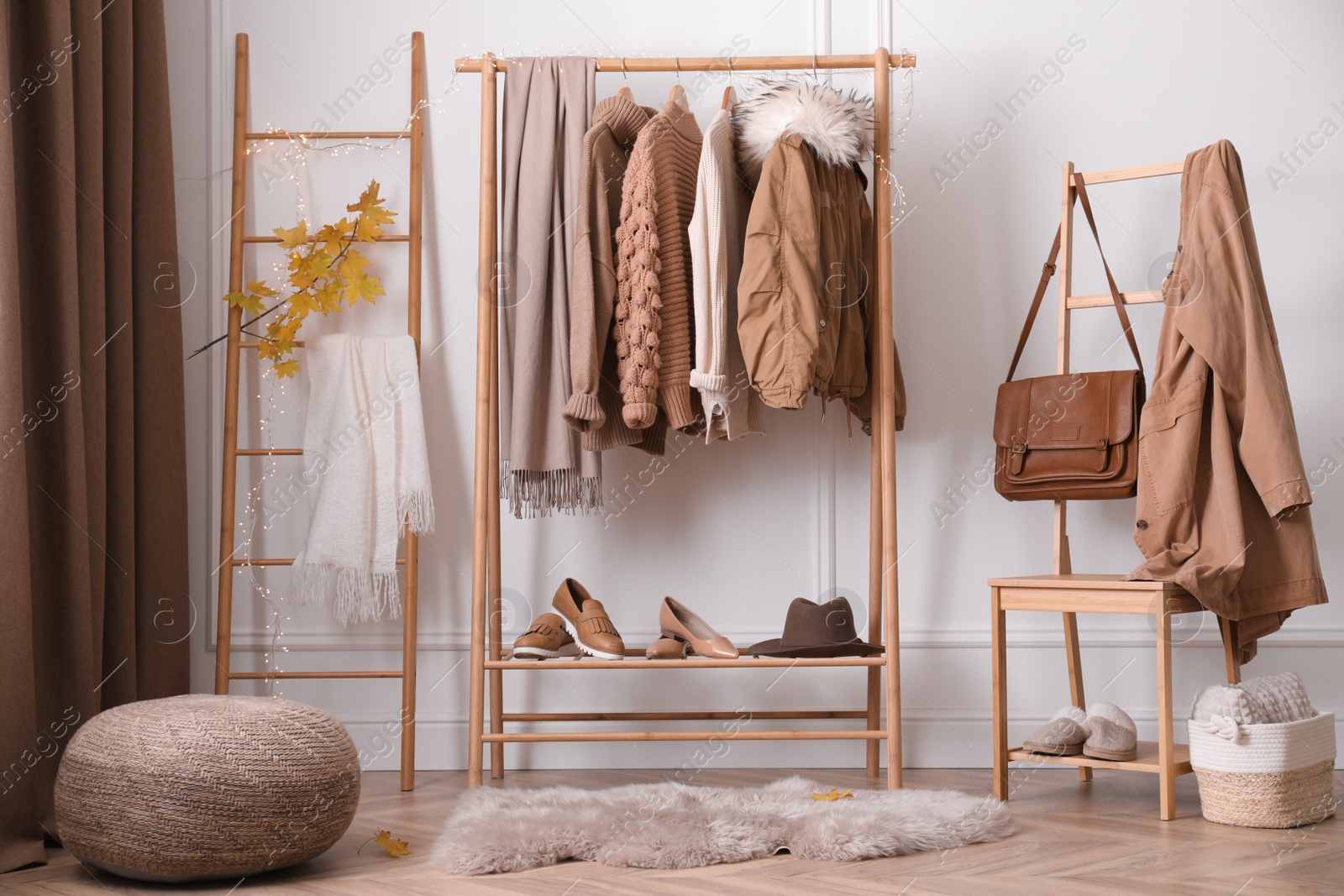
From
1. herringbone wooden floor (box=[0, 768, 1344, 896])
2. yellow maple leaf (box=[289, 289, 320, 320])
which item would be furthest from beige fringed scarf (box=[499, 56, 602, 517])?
herringbone wooden floor (box=[0, 768, 1344, 896])

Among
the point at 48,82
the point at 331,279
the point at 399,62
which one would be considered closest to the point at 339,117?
the point at 399,62

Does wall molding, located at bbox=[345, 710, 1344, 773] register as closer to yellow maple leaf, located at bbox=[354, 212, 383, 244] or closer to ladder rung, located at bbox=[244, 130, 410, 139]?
yellow maple leaf, located at bbox=[354, 212, 383, 244]

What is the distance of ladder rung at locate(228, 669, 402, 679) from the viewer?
263 cm

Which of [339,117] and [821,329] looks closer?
[821,329]

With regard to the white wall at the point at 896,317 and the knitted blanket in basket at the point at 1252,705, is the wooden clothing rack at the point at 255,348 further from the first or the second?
the knitted blanket in basket at the point at 1252,705

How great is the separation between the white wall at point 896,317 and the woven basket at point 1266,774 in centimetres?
62

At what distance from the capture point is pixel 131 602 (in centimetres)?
235

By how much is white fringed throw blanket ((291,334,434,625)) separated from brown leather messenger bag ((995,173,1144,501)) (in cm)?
138

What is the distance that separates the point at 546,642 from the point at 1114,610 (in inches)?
46.4

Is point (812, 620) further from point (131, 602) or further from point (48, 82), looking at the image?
point (48, 82)

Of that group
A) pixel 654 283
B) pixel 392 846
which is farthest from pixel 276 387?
pixel 392 846

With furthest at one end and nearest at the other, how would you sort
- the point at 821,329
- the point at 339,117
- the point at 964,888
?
the point at 339,117 → the point at 821,329 → the point at 964,888

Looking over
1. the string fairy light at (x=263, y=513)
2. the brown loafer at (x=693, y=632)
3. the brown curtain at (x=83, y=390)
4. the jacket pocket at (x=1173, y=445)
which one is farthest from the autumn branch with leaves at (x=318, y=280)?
the jacket pocket at (x=1173, y=445)

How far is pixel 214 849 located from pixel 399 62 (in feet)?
6.61
